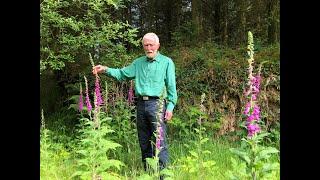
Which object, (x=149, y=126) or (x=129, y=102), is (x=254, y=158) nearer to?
(x=149, y=126)

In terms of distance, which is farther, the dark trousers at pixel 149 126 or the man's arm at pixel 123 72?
the man's arm at pixel 123 72

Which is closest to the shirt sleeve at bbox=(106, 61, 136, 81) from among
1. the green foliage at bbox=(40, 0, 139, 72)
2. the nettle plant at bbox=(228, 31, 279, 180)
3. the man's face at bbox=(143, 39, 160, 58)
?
the man's face at bbox=(143, 39, 160, 58)

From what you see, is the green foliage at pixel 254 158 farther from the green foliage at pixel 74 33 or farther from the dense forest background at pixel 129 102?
the green foliage at pixel 74 33

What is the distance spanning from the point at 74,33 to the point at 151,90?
9.97 feet

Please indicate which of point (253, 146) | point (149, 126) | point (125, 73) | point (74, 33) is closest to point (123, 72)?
point (125, 73)

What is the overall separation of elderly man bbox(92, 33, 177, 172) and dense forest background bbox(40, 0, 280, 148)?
1.30 m

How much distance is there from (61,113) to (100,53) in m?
2.33

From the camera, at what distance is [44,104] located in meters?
10.6

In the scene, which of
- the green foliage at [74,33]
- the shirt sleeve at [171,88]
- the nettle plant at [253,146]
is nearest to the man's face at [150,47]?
the shirt sleeve at [171,88]

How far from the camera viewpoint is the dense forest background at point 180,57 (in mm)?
7652

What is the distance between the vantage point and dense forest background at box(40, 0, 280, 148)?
765 cm

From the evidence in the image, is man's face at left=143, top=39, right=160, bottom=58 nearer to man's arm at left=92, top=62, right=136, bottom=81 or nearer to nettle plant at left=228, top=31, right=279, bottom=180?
man's arm at left=92, top=62, right=136, bottom=81

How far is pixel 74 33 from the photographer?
8.45 metres

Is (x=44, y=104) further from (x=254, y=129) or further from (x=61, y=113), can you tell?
(x=254, y=129)
